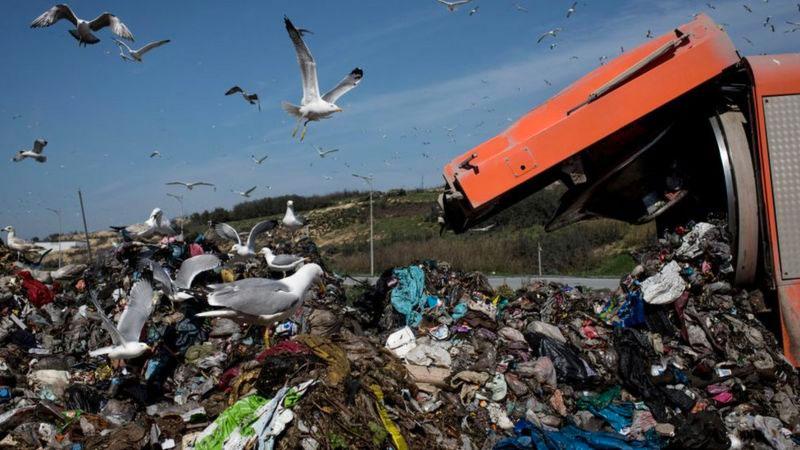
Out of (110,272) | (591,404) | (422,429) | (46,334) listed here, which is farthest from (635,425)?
(110,272)

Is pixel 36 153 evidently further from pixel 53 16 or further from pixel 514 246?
pixel 514 246

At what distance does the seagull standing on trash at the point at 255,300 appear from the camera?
5.21m

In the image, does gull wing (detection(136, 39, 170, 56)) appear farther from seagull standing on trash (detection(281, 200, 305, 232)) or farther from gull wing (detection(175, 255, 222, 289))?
seagull standing on trash (detection(281, 200, 305, 232))

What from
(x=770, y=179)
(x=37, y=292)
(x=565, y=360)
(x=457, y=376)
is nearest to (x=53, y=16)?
(x=37, y=292)

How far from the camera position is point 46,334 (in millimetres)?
8133

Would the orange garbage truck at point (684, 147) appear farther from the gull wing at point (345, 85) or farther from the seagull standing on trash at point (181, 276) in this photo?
the seagull standing on trash at point (181, 276)

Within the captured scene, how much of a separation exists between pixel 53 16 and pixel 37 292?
174 inches

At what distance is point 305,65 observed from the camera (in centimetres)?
654

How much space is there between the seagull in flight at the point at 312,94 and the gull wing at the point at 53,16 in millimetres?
2471

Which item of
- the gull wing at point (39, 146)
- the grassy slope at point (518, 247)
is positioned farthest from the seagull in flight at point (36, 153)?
the grassy slope at point (518, 247)

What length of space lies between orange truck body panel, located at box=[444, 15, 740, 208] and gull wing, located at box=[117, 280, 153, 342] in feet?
9.99

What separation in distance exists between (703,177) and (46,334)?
8024 mm

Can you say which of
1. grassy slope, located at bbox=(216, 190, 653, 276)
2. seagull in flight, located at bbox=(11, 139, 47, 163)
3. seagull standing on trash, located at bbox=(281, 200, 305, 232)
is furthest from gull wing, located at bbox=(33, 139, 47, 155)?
grassy slope, located at bbox=(216, 190, 653, 276)

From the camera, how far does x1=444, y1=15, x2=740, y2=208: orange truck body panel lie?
4.82 meters
